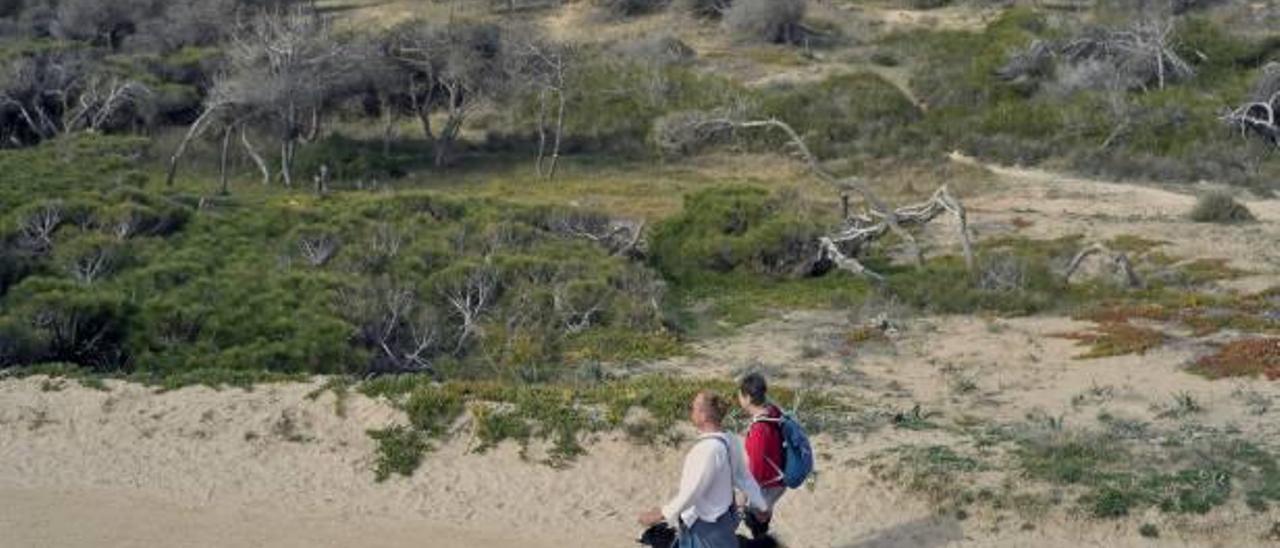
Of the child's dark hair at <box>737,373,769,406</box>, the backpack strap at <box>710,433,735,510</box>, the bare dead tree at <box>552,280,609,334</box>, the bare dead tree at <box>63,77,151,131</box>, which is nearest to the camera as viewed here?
the backpack strap at <box>710,433,735,510</box>

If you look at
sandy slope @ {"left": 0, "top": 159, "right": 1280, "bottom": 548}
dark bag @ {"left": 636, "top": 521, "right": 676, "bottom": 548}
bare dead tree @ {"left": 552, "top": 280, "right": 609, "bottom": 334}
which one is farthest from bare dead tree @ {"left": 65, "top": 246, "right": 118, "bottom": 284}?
dark bag @ {"left": 636, "top": 521, "right": 676, "bottom": 548}

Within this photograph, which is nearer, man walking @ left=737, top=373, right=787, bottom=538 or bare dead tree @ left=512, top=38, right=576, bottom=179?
man walking @ left=737, top=373, right=787, bottom=538

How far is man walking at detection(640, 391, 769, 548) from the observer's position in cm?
768

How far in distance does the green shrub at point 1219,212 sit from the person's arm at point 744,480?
22.4 m

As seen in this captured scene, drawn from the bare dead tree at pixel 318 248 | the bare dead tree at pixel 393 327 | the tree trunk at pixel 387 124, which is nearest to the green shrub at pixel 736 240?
the bare dead tree at pixel 318 248

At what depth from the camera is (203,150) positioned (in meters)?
36.8

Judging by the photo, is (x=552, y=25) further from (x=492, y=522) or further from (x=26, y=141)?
(x=492, y=522)

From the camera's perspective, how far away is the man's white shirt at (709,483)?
303 inches

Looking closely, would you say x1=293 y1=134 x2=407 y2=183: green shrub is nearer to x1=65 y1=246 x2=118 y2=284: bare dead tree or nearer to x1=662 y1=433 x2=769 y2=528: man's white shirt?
x1=65 y1=246 x2=118 y2=284: bare dead tree

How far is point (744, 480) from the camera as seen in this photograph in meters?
7.89

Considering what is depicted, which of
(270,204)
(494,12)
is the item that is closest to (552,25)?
(494,12)

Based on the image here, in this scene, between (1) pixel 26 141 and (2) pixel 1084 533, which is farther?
(1) pixel 26 141

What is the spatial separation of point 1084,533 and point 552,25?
42751 millimetres

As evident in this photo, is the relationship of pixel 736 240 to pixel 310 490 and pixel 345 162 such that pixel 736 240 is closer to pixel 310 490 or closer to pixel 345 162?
pixel 345 162
